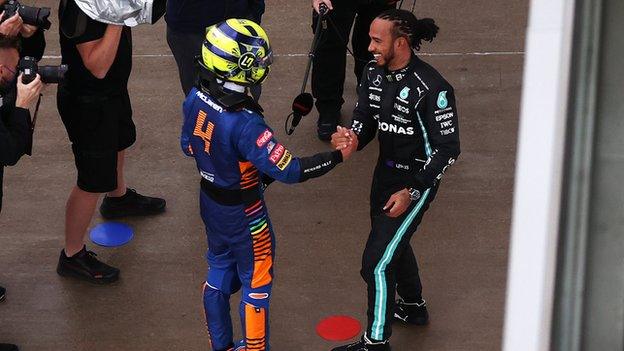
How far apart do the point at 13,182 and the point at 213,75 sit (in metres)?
2.71

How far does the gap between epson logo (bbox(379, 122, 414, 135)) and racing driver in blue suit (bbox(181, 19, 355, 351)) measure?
0.63 ft

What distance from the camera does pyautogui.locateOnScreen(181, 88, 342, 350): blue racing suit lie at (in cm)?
493

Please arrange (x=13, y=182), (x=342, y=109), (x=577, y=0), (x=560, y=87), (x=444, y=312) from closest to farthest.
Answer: (x=560, y=87) → (x=577, y=0) → (x=444, y=312) → (x=13, y=182) → (x=342, y=109)

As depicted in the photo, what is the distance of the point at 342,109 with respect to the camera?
7.93 metres

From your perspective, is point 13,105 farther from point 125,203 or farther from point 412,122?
point 412,122

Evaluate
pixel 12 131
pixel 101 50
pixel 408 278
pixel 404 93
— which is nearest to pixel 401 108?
pixel 404 93

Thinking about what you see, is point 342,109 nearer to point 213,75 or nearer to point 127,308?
point 127,308

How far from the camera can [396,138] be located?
530 centimetres

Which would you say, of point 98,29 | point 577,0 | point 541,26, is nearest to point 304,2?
point 98,29

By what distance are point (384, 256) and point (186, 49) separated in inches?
85.2

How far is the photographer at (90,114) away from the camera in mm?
5707

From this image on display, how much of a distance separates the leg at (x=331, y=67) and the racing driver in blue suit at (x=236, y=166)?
2188mm

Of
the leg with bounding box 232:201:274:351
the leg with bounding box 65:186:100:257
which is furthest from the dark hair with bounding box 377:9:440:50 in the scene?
the leg with bounding box 65:186:100:257

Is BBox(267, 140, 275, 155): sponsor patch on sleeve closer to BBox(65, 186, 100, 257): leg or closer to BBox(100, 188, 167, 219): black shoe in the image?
BBox(65, 186, 100, 257): leg
